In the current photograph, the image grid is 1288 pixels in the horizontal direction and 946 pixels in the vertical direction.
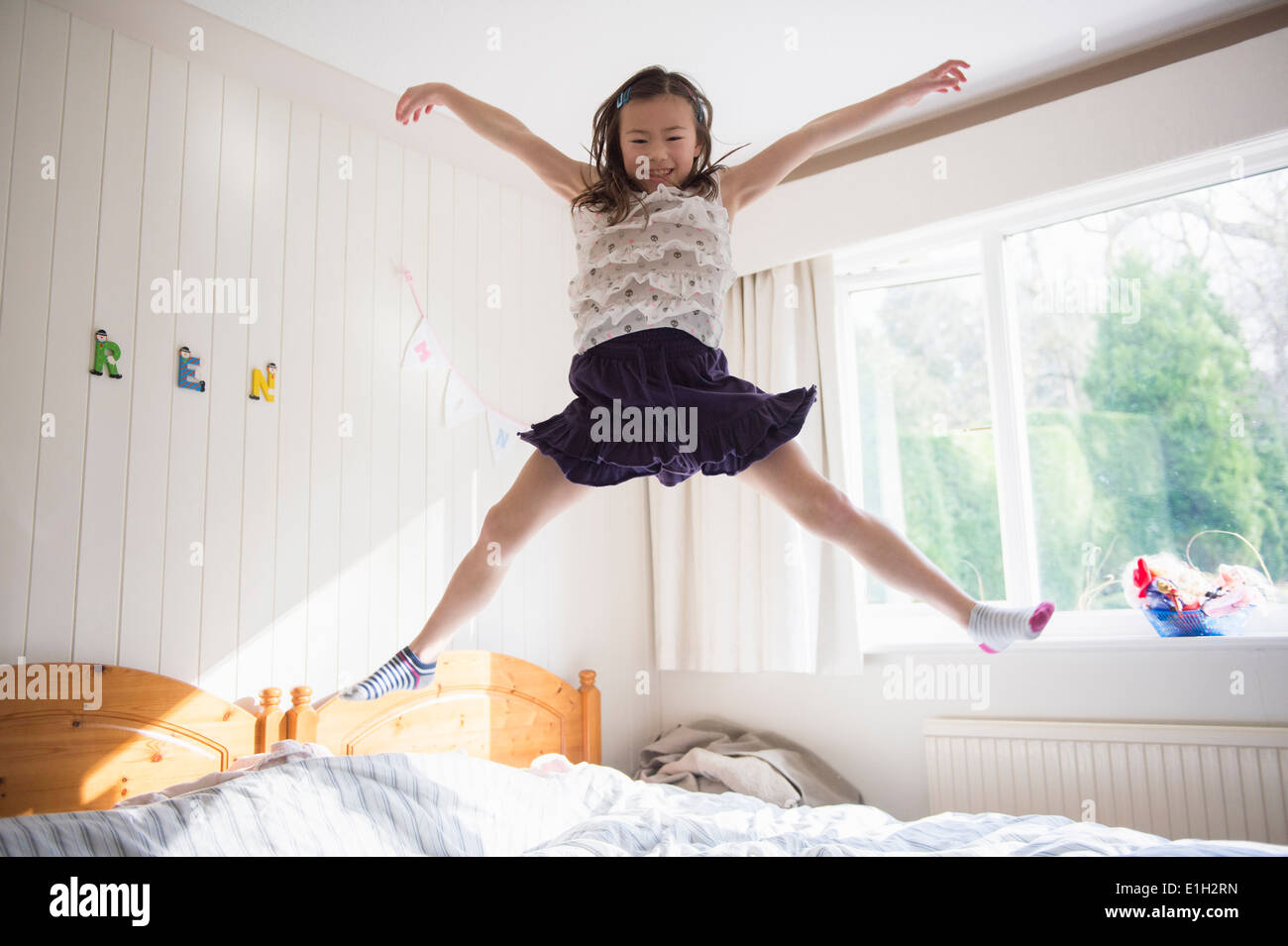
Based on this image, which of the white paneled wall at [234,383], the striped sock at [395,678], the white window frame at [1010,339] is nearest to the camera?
the striped sock at [395,678]

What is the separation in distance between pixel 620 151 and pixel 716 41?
1.25 metres

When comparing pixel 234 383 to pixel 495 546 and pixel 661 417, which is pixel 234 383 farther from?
pixel 661 417

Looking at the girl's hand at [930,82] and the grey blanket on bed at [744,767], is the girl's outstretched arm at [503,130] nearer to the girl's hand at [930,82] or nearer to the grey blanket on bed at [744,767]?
the girl's hand at [930,82]

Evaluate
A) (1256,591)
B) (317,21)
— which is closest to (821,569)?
(1256,591)

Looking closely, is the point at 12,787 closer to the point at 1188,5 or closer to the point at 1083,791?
the point at 1083,791

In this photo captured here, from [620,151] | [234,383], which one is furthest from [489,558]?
[234,383]

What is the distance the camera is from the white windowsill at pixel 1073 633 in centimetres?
255

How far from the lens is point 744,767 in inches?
116

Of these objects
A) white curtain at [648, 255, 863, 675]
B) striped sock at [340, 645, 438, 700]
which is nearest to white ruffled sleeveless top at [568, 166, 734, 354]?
striped sock at [340, 645, 438, 700]

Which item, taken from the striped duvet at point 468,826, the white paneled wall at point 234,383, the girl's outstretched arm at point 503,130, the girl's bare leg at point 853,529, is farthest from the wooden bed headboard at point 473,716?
the girl's outstretched arm at point 503,130

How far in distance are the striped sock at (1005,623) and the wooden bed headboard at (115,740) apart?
179 centimetres

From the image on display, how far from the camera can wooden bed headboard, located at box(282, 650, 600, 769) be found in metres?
2.45

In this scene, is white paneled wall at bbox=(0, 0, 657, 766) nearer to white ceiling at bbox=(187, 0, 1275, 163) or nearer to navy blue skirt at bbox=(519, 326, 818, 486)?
white ceiling at bbox=(187, 0, 1275, 163)

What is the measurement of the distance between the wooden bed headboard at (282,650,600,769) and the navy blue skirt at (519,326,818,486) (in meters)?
1.25
